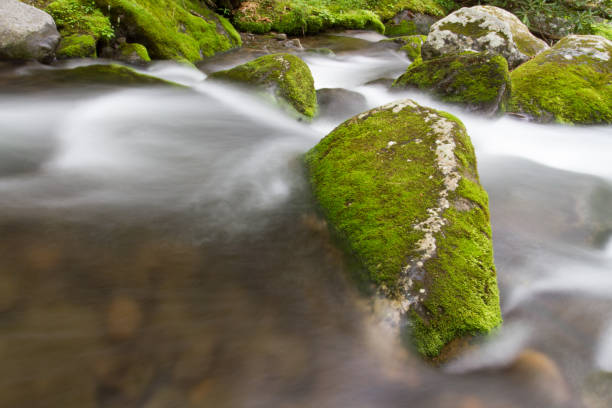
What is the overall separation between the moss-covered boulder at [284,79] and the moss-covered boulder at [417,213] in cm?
239

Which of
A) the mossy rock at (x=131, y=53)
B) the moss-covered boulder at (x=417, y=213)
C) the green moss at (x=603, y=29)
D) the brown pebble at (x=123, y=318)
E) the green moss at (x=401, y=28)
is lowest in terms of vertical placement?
the green moss at (x=401, y=28)

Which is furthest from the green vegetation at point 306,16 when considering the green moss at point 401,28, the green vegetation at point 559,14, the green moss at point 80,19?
the green vegetation at point 559,14

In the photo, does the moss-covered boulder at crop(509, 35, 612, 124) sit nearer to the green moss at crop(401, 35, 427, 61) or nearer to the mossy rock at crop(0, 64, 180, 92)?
the green moss at crop(401, 35, 427, 61)

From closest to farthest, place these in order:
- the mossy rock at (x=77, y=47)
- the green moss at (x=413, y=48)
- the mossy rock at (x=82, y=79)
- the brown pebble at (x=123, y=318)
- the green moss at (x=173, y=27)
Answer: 1. the brown pebble at (x=123, y=318)
2. the mossy rock at (x=82, y=79)
3. the mossy rock at (x=77, y=47)
4. the green moss at (x=173, y=27)
5. the green moss at (x=413, y=48)

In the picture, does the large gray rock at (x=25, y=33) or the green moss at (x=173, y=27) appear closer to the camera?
the large gray rock at (x=25, y=33)

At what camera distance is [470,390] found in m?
2.07

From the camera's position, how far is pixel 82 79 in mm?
6359

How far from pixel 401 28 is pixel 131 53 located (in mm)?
15002

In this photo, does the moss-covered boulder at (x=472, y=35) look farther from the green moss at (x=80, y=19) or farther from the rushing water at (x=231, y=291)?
the green moss at (x=80, y=19)

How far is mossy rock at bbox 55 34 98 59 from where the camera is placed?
6.95 m

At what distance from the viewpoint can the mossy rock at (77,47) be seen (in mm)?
6953

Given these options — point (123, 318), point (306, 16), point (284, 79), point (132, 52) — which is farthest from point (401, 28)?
point (123, 318)

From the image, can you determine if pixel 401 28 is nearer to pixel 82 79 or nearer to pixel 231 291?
pixel 82 79

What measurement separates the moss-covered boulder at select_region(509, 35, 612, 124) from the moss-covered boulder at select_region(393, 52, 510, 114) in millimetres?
743
